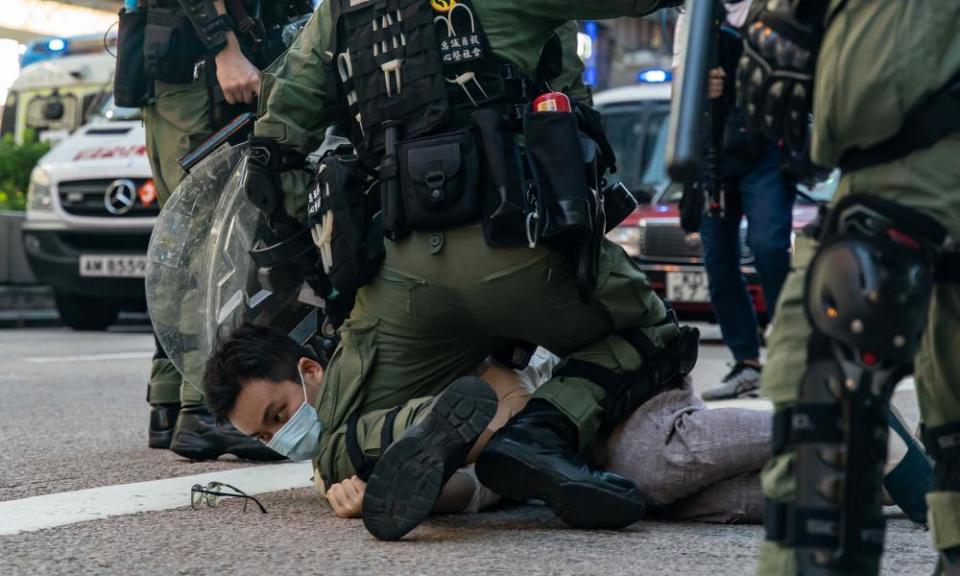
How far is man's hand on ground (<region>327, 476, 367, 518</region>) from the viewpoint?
3848 mm

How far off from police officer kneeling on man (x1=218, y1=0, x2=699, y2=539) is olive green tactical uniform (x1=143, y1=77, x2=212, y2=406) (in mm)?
1017

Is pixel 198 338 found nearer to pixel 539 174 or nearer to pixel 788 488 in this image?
pixel 539 174

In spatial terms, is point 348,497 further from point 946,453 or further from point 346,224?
point 946,453

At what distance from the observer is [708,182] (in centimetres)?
698

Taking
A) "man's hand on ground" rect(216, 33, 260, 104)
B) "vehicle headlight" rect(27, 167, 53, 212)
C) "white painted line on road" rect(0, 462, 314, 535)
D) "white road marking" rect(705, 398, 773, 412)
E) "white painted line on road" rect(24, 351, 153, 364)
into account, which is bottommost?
"white painted line on road" rect(24, 351, 153, 364)

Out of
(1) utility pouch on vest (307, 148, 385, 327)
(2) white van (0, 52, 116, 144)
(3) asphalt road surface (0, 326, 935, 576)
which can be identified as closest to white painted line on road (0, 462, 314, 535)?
(3) asphalt road surface (0, 326, 935, 576)

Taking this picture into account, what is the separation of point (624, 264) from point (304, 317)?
101cm

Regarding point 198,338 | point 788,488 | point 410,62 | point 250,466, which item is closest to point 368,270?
point 410,62

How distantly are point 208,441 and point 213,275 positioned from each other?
64cm

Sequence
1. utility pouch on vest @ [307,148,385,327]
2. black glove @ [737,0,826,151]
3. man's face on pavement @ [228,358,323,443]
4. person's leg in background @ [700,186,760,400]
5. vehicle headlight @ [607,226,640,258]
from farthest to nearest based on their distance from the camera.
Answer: vehicle headlight @ [607,226,640,258] < person's leg in background @ [700,186,760,400] < man's face on pavement @ [228,358,323,443] < utility pouch on vest @ [307,148,385,327] < black glove @ [737,0,826,151]

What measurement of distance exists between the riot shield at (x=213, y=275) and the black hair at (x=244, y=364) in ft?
0.93

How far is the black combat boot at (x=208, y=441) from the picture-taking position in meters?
4.97

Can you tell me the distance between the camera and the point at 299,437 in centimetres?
406

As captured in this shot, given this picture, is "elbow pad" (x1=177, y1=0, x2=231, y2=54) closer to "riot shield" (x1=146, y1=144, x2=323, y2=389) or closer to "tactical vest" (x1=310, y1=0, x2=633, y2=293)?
"riot shield" (x1=146, y1=144, x2=323, y2=389)
